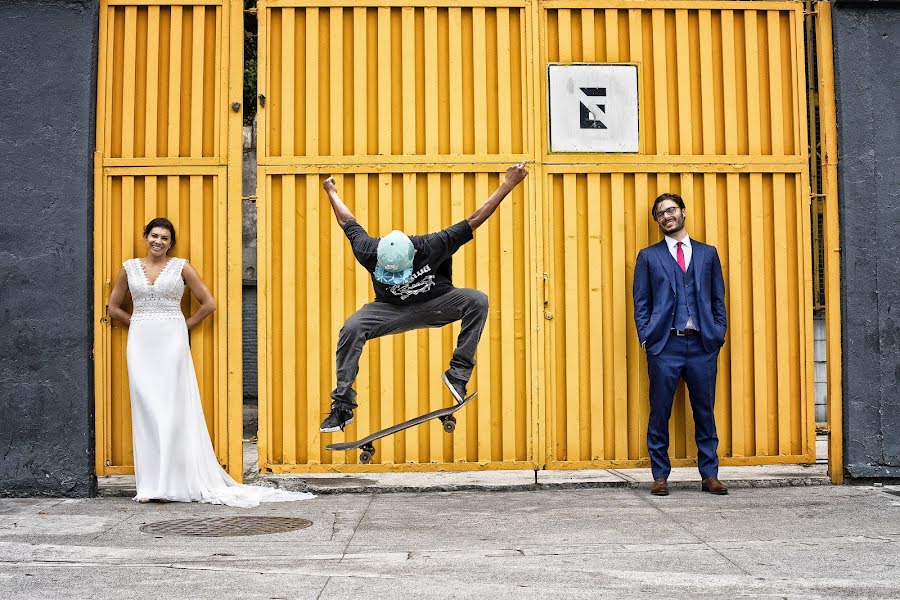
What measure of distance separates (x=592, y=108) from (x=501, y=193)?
195cm

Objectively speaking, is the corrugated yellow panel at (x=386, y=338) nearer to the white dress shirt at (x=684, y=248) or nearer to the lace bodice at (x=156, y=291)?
the lace bodice at (x=156, y=291)

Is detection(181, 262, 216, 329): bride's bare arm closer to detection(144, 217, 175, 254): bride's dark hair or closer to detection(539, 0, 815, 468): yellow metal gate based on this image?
detection(144, 217, 175, 254): bride's dark hair

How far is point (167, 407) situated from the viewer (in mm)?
8070

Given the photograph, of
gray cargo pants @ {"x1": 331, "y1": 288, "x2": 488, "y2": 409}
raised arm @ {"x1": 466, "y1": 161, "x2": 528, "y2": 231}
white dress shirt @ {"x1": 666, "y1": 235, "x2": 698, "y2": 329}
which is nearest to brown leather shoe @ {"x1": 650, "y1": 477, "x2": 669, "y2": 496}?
→ white dress shirt @ {"x1": 666, "y1": 235, "x2": 698, "y2": 329}

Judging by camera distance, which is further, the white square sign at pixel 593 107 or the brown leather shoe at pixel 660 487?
the white square sign at pixel 593 107

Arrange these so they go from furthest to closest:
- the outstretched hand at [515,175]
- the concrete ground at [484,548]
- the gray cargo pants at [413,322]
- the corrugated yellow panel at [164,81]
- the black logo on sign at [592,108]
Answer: the black logo on sign at [592,108] → the corrugated yellow panel at [164,81] → the gray cargo pants at [413,322] → the outstretched hand at [515,175] → the concrete ground at [484,548]

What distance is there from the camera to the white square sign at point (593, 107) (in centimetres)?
850

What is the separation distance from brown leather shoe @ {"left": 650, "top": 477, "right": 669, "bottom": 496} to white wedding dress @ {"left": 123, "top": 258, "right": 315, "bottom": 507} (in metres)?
2.67

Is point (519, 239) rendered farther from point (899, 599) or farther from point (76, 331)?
point (899, 599)

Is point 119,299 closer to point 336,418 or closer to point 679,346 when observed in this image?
point 336,418

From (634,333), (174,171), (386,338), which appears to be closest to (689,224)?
(634,333)

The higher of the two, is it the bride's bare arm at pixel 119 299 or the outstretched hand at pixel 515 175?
the outstretched hand at pixel 515 175

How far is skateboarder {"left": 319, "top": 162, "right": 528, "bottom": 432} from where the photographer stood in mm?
6949

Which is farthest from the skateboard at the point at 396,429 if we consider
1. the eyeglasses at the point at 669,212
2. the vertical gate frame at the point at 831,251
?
the vertical gate frame at the point at 831,251
